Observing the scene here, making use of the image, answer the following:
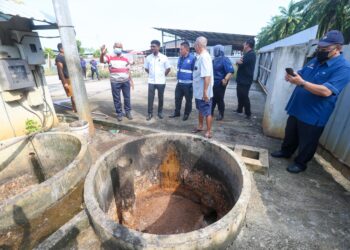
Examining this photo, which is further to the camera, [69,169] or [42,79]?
[42,79]

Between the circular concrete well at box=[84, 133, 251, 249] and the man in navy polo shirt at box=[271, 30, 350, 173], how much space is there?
117 cm

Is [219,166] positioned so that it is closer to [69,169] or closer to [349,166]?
[349,166]

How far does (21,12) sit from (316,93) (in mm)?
4473

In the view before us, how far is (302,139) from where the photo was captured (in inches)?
115

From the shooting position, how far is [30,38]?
3807 millimetres

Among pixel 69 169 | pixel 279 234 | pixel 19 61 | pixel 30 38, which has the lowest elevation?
pixel 279 234

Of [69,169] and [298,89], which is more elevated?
[298,89]

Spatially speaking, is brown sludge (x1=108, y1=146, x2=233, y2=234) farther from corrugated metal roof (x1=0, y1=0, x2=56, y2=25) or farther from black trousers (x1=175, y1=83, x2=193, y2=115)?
corrugated metal roof (x1=0, y1=0, x2=56, y2=25)

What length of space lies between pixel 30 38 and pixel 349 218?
233 inches

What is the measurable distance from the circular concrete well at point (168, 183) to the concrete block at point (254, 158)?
1.66 ft

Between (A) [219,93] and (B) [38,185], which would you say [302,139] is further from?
(B) [38,185]

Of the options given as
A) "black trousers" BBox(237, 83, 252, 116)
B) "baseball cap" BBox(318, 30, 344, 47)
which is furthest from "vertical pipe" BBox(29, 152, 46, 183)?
"baseball cap" BBox(318, 30, 344, 47)

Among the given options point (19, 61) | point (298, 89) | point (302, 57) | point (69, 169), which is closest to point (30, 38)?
point (19, 61)

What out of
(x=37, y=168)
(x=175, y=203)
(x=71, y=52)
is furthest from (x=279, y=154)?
(x=37, y=168)
